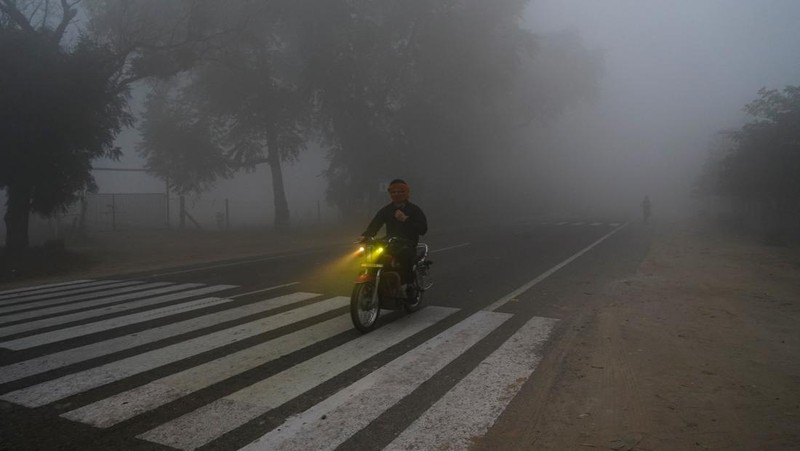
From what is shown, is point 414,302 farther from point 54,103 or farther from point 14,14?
point 14,14

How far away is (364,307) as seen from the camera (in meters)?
6.02

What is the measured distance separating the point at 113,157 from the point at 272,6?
1058cm

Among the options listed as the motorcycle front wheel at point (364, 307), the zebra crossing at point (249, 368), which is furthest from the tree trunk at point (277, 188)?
the motorcycle front wheel at point (364, 307)

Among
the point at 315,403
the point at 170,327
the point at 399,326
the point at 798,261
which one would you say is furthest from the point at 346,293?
the point at 798,261

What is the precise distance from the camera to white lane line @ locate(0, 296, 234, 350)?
217 inches

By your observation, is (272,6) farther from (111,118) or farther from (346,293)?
(346,293)

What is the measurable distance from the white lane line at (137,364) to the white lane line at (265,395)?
1160 millimetres

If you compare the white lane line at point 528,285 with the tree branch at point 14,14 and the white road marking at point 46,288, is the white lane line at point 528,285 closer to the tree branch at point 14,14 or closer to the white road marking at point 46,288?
the white road marking at point 46,288

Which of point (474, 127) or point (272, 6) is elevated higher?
point (272, 6)

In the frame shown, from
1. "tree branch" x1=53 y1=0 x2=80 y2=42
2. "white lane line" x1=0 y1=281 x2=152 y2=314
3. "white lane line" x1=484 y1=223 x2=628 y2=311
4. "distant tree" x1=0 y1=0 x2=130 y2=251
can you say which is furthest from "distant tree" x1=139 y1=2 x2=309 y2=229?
"white lane line" x1=484 y1=223 x2=628 y2=311

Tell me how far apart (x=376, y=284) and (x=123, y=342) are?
2855 mm

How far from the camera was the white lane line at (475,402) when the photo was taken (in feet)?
11.0

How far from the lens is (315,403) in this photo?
3.90 m

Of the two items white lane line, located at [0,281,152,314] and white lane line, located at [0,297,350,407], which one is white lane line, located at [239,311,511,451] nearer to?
white lane line, located at [0,297,350,407]
